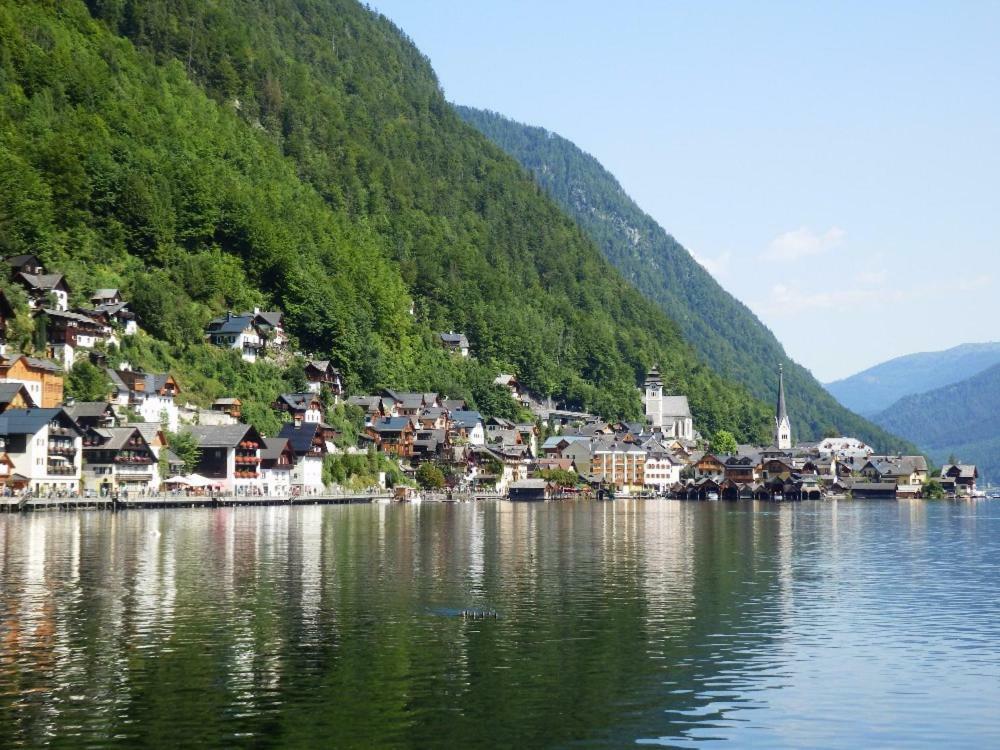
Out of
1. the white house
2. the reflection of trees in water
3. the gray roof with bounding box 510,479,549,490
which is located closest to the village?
the white house

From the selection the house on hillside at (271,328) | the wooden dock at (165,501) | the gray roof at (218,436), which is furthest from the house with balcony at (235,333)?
the wooden dock at (165,501)

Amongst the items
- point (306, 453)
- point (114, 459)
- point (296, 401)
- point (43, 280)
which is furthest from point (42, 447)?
point (296, 401)

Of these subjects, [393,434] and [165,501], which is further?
[393,434]

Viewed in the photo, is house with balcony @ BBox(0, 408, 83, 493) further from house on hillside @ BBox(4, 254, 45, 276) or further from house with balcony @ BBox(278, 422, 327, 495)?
house with balcony @ BBox(278, 422, 327, 495)

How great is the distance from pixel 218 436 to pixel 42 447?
83.9ft

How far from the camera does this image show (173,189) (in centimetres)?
16825

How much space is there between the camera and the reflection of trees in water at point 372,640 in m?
26.8

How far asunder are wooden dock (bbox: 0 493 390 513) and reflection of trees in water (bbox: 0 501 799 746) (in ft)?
108

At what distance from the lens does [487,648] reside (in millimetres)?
35156

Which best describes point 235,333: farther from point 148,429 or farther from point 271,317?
point 148,429

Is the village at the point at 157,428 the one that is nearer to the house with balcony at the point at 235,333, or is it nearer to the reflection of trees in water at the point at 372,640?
the house with balcony at the point at 235,333

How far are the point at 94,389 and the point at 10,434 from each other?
17344mm

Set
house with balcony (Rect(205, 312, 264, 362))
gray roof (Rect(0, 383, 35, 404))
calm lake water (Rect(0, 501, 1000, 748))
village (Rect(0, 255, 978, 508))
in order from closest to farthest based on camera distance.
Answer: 1. calm lake water (Rect(0, 501, 1000, 748))
2. gray roof (Rect(0, 383, 35, 404))
3. village (Rect(0, 255, 978, 508))
4. house with balcony (Rect(205, 312, 264, 362))

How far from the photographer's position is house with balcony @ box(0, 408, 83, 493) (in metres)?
107
